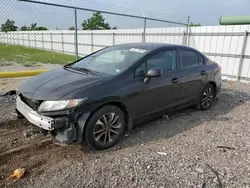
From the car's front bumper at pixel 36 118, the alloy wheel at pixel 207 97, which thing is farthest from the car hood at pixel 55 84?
the alloy wheel at pixel 207 97

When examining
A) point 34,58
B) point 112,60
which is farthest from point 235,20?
point 34,58

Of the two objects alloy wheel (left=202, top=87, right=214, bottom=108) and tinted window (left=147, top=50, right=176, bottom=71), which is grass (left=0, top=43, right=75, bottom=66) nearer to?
alloy wheel (left=202, top=87, right=214, bottom=108)

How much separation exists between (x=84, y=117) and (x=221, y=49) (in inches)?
340

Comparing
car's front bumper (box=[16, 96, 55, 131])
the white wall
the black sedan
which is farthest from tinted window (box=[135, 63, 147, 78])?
the white wall

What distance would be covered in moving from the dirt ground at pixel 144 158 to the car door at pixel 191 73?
0.66m

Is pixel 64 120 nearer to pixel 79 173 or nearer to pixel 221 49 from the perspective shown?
pixel 79 173

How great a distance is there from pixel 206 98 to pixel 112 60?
8.63 feet

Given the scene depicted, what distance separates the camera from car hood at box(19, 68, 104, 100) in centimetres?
287

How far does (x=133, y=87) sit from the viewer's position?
11.1 ft

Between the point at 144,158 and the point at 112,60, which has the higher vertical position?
the point at 112,60

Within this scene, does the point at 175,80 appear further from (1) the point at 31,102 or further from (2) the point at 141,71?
(1) the point at 31,102

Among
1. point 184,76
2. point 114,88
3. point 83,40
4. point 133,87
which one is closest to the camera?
Answer: point 114,88

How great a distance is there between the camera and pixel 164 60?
399 cm

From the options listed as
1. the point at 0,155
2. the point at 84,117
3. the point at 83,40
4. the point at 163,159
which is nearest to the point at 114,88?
the point at 84,117
